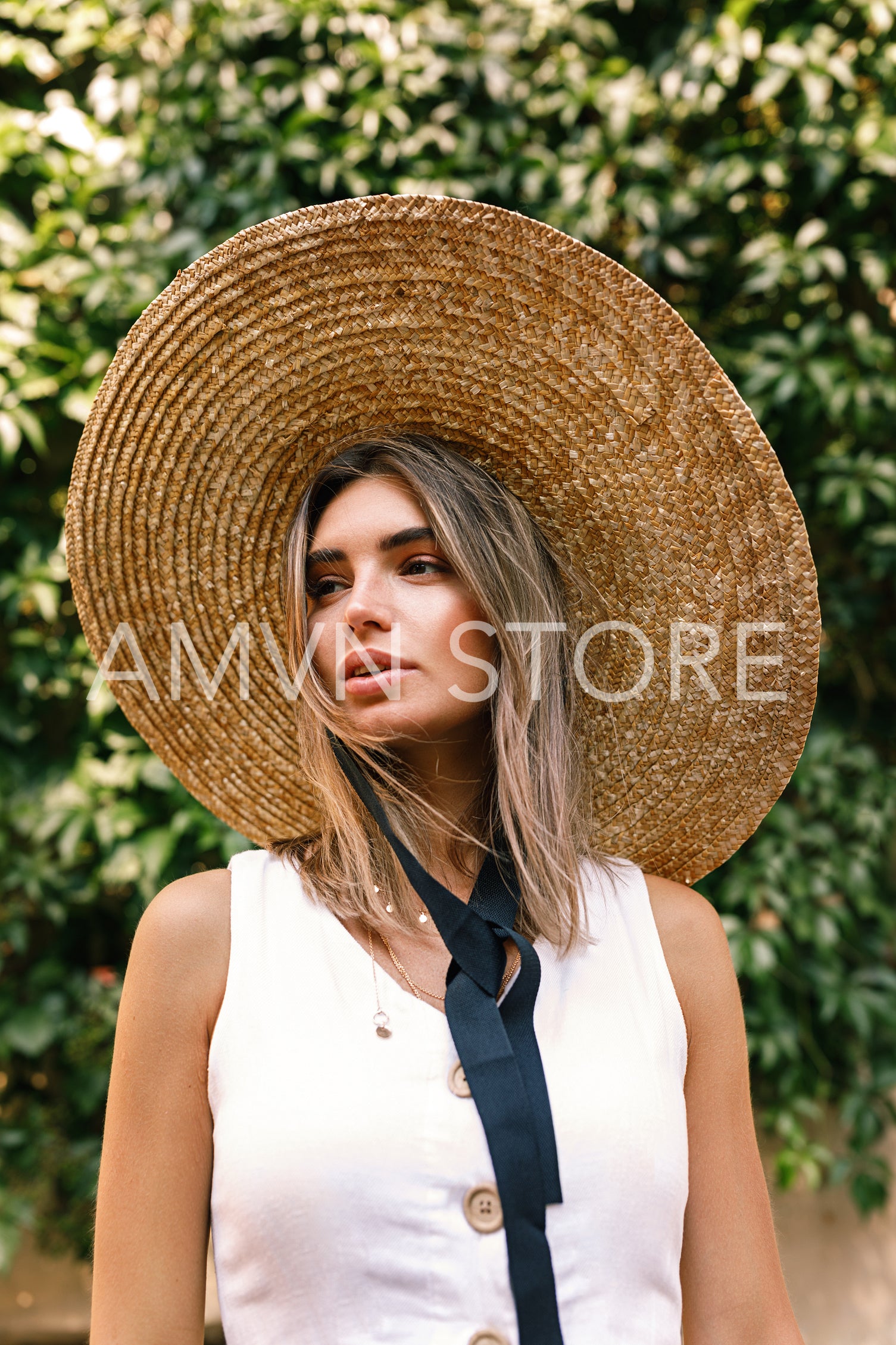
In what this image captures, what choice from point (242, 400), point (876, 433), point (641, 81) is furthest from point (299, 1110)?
point (641, 81)

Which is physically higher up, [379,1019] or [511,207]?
[511,207]

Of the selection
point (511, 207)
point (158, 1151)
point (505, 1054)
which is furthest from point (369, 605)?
point (511, 207)

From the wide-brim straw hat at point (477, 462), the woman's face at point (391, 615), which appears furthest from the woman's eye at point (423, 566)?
the wide-brim straw hat at point (477, 462)

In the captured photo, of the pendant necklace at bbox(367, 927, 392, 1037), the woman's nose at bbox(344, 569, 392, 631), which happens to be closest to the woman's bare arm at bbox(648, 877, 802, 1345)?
the pendant necklace at bbox(367, 927, 392, 1037)

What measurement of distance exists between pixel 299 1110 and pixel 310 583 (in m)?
0.70

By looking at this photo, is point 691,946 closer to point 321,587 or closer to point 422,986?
point 422,986

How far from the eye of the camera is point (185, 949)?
4.08ft

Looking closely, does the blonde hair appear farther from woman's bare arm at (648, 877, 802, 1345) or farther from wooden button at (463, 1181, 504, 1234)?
wooden button at (463, 1181, 504, 1234)

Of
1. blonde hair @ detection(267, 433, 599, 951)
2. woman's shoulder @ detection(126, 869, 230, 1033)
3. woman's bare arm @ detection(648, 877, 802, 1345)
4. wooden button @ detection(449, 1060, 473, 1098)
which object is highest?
blonde hair @ detection(267, 433, 599, 951)

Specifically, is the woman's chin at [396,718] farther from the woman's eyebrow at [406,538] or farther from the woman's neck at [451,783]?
the woman's eyebrow at [406,538]

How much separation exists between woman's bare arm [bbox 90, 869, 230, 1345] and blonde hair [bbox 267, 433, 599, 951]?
0.21m

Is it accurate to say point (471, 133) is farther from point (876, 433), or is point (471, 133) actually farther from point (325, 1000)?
point (325, 1000)

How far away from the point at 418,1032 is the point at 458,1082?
75 mm

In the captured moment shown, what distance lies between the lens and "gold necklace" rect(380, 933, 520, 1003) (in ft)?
4.21
